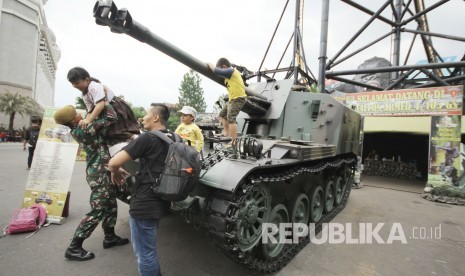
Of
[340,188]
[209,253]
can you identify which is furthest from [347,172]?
[209,253]

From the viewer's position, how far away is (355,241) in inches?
181

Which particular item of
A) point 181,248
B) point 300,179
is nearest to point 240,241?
point 181,248

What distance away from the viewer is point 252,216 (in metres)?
2.95

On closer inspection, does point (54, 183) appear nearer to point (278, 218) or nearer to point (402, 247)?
point (278, 218)

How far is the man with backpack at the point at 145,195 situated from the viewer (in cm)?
235

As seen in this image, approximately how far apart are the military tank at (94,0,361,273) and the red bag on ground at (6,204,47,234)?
2688mm

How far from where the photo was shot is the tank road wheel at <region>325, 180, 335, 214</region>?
17.9 feet

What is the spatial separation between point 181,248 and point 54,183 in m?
2.53

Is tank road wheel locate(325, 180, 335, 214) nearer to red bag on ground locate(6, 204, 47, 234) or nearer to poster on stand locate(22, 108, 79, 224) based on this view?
poster on stand locate(22, 108, 79, 224)

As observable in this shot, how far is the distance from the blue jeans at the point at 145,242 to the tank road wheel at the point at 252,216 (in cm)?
82

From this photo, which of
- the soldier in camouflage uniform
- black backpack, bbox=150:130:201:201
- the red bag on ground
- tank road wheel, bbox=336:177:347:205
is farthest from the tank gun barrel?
tank road wheel, bbox=336:177:347:205

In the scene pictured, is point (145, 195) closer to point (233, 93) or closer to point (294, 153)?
point (294, 153)

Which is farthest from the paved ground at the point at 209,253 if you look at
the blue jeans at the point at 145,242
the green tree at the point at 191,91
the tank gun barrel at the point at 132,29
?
the green tree at the point at 191,91

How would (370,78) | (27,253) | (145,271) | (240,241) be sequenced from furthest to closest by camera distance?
(370,78)
(27,253)
(240,241)
(145,271)
